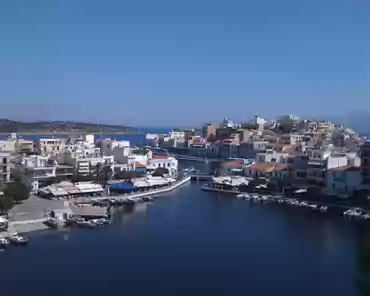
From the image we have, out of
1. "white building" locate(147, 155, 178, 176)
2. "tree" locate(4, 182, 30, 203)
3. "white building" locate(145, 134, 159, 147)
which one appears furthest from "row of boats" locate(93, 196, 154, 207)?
"white building" locate(145, 134, 159, 147)

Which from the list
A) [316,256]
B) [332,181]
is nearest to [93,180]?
[332,181]

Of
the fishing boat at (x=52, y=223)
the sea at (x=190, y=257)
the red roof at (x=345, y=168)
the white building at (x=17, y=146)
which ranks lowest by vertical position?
the sea at (x=190, y=257)

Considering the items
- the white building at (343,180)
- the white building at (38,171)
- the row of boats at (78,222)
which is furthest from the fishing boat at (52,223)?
the white building at (343,180)

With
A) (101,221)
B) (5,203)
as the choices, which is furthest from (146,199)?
(5,203)

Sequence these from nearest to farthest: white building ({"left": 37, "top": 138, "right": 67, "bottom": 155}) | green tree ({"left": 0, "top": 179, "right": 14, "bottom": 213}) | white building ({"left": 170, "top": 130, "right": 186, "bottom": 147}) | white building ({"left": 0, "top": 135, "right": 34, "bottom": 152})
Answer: green tree ({"left": 0, "top": 179, "right": 14, "bottom": 213}) → white building ({"left": 37, "top": 138, "right": 67, "bottom": 155}) → white building ({"left": 0, "top": 135, "right": 34, "bottom": 152}) → white building ({"left": 170, "top": 130, "right": 186, "bottom": 147})

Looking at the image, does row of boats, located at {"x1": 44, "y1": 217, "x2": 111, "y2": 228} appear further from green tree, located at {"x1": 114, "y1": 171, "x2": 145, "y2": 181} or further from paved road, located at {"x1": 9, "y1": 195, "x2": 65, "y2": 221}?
green tree, located at {"x1": 114, "y1": 171, "x2": 145, "y2": 181}

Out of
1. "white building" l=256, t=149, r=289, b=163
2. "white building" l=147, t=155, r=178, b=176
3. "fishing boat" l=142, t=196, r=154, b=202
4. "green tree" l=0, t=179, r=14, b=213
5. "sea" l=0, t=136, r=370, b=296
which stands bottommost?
"sea" l=0, t=136, r=370, b=296

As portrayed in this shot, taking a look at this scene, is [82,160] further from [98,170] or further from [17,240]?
[17,240]

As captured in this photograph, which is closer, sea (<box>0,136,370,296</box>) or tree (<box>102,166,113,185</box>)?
sea (<box>0,136,370,296</box>)

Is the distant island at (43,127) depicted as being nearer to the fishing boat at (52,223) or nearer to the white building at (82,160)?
the white building at (82,160)
